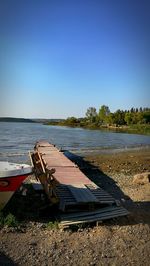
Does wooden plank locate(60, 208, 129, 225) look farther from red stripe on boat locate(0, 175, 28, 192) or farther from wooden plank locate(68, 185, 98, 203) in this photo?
red stripe on boat locate(0, 175, 28, 192)

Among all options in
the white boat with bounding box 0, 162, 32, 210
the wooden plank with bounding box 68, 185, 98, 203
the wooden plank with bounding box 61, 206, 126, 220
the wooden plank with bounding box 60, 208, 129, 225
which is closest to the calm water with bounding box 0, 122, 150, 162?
the wooden plank with bounding box 68, 185, 98, 203

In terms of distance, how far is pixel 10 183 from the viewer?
35.7 ft

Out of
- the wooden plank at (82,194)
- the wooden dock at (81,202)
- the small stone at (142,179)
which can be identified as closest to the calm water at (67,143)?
the small stone at (142,179)

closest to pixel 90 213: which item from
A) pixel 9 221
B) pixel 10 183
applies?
pixel 9 221

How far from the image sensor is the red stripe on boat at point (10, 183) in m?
Result: 10.7

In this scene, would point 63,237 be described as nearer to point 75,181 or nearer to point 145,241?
point 145,241

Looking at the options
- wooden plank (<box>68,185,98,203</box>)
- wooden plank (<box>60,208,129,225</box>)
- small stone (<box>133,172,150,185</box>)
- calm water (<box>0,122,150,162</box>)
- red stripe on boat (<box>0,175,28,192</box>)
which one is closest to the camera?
wooden plank (<box>60,208,129,225</box>)

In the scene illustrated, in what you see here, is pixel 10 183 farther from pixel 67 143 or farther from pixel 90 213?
pixel 67 143

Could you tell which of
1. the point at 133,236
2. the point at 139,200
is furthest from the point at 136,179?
the point at 133,236

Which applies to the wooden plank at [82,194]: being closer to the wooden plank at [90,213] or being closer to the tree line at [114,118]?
the wooden plank at [90,213]

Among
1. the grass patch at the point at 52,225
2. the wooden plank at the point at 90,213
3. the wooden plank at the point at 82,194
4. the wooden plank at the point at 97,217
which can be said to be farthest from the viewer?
the wooden plank at the point at 82,194

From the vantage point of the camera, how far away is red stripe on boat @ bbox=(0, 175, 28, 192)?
35.2ft

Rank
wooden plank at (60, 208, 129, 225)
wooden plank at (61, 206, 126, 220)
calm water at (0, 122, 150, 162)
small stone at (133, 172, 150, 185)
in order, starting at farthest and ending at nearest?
calm water at (0, 122, 150, 162) < small stone at (133, 172, 150, 185) < wooden plank at (61, 206, 126, 220) < wooden plank at (60, 208, 129, 225)

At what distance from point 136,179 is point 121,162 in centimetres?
991
